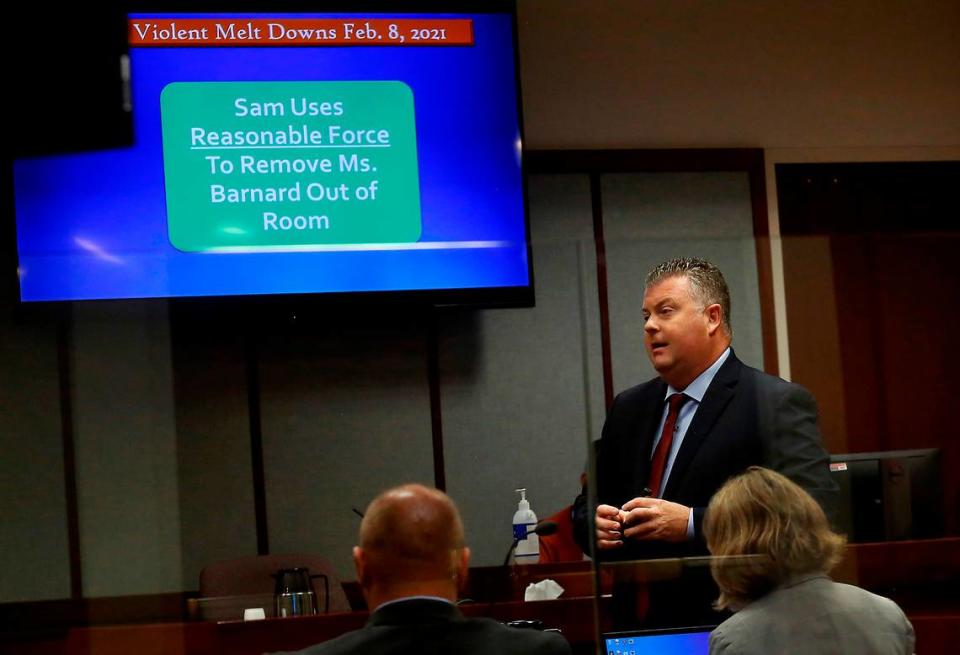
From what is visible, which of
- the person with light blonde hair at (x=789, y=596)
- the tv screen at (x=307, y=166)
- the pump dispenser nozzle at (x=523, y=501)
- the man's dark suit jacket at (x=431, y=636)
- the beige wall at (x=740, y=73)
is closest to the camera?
the man's dark suit jacket at (x=431, y=636)

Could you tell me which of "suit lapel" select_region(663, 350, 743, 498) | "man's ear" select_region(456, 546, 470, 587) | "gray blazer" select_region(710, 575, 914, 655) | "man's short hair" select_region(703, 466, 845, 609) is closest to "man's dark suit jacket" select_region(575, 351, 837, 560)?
"suit lapel" select_region(663, 350, 743, 498)

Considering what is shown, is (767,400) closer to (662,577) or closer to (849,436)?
(849,436)

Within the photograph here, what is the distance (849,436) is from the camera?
2.45 m

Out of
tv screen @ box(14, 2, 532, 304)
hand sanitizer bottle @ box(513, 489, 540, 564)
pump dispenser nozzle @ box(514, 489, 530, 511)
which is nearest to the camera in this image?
hand sanitizer bottle @ box(513, 489, 540, 564)

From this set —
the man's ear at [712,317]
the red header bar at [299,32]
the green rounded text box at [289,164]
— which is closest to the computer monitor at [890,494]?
the man's ear at [712,317]

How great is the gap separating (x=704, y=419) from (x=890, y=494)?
17.3 inches

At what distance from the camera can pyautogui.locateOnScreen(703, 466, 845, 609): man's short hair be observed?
2051 mm

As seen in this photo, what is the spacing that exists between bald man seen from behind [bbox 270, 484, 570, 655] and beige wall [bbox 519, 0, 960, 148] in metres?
3.16

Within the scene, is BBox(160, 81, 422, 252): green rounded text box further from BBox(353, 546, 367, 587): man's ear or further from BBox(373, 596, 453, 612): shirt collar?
BBox(373, 596, 453, 612): shirt collar

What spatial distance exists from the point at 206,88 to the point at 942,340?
2.64 m

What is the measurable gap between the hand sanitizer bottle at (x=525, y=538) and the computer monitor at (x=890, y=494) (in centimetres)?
83

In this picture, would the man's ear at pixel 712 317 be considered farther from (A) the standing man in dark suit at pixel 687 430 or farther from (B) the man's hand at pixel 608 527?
(B) the man's hand at pixel 608 527

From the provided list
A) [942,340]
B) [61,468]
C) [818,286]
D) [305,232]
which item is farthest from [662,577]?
[305,232]

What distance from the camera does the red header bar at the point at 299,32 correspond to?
4266 millimetres
